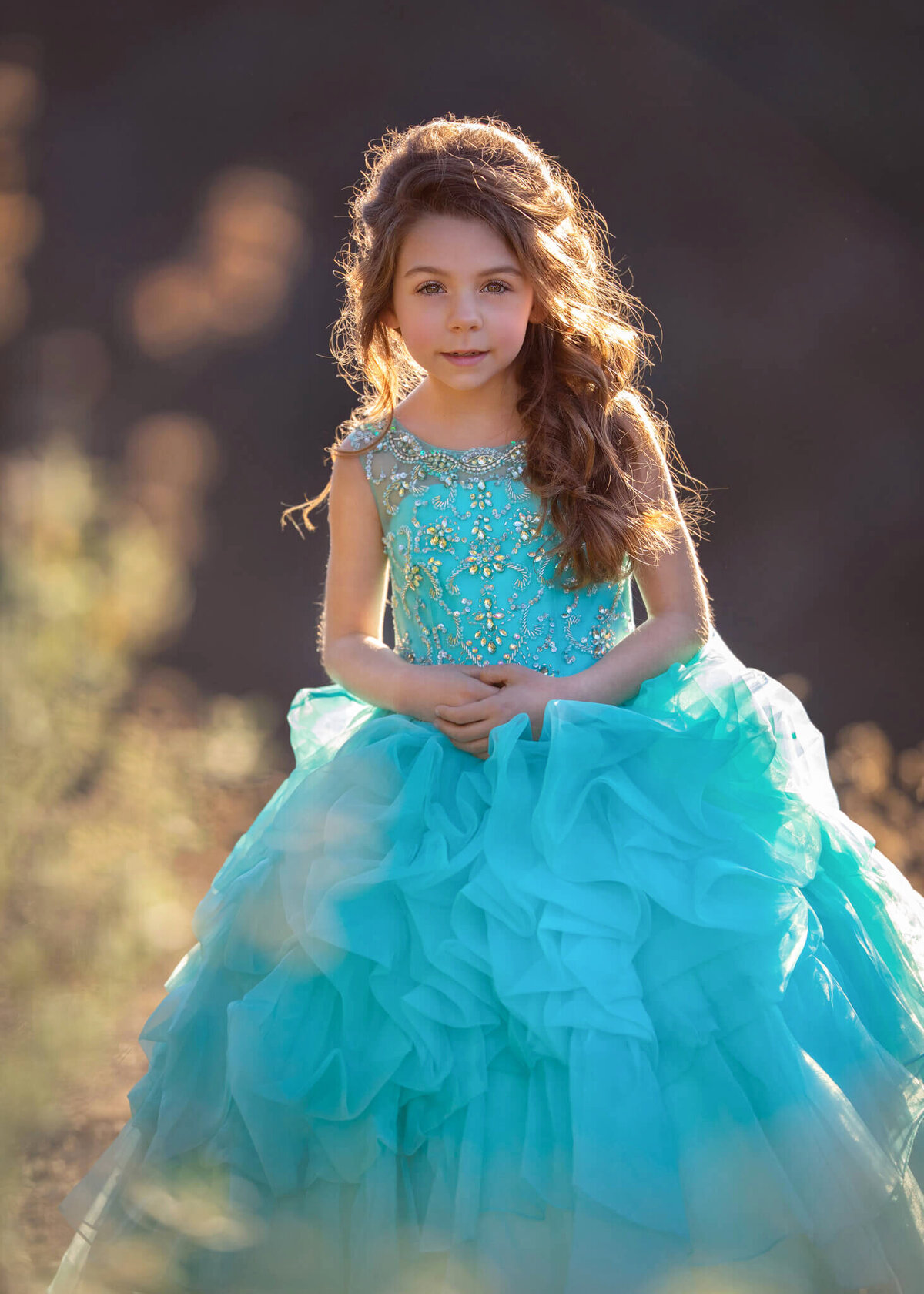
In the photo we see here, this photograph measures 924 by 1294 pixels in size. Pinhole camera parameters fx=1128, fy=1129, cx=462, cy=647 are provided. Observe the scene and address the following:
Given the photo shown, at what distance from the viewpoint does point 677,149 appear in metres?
2.75

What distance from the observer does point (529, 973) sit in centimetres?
89

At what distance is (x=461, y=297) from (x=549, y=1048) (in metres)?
0.78

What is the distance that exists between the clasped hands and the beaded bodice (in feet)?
0.37

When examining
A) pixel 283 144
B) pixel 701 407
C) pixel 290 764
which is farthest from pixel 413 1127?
pixel 283 144

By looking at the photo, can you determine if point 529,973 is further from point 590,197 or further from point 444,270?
point 590,197

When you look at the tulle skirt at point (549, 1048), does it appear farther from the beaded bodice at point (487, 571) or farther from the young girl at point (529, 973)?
the beaded bodice at point (487, 571)

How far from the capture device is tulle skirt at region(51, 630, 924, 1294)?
2.75 feet

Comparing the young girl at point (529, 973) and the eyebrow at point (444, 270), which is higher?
the eyebrow at point (444, 270)

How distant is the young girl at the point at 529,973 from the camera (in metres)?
0.84

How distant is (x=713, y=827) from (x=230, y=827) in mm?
1098

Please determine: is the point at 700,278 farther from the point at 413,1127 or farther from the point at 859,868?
the point at 413,1127

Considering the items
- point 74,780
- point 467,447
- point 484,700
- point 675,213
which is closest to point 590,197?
point 675,213

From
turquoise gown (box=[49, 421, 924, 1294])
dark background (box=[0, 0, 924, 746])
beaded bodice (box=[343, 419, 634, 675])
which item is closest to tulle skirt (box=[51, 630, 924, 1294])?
turquoise gown (box=[49, 421, 924, 1294])

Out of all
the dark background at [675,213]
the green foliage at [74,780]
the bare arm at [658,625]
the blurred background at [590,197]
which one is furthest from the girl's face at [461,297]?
the dark background at [675,213]
